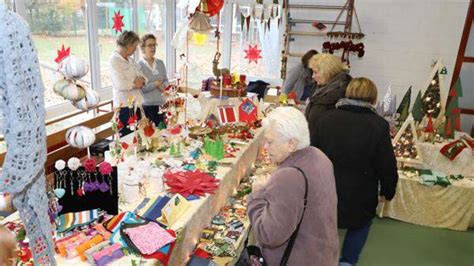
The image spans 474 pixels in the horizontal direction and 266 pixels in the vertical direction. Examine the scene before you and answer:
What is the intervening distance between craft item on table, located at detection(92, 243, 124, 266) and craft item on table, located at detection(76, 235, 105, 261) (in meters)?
0.05

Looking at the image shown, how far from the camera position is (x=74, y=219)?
1.53 meters

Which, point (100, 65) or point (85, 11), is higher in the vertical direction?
point (85, 11)

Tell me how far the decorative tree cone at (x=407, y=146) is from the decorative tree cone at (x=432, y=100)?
529 millimetres

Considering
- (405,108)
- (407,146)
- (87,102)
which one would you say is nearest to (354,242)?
(407,146)

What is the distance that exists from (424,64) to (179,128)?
399cm

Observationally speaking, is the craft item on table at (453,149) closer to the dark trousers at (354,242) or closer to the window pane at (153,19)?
the dark trousers at (354,242)

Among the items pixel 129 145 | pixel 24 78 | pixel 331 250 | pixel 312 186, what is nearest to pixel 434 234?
pixel 331 250

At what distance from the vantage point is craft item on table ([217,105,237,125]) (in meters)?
2.93

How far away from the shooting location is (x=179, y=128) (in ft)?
8.91

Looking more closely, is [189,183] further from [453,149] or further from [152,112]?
[453,149]

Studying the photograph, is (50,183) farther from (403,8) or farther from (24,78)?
(403,8)

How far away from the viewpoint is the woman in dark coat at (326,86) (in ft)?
8.62

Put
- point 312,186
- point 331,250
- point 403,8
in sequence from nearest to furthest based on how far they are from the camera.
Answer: point 312,186, point 331,250, point 403,8

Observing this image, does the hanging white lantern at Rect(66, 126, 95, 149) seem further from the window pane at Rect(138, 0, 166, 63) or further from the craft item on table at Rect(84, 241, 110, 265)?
the window pane at Rect(138, 0, 166, 63)
